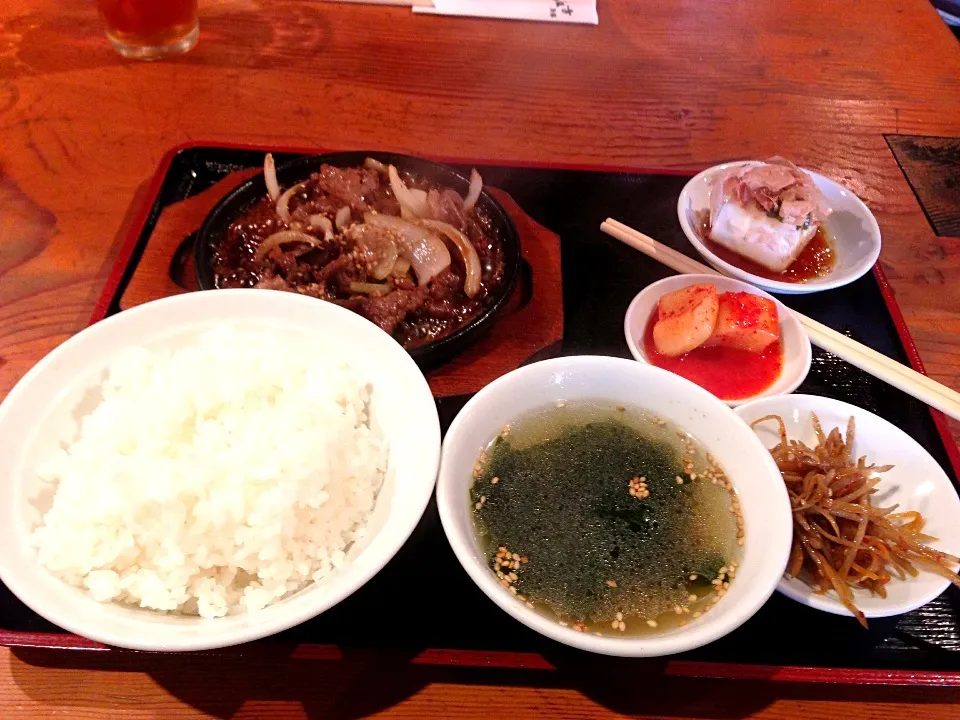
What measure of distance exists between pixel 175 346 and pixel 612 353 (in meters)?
1.44

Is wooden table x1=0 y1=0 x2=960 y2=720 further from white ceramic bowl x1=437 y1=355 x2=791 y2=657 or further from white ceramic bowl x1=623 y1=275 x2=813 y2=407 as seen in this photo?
white ceramic bowl x1=437 y1=355 x2=791 y2=657

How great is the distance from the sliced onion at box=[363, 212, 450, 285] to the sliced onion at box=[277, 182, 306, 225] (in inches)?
13.6

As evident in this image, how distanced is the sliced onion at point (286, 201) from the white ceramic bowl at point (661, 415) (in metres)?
1.22

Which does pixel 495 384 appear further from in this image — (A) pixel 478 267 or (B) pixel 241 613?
(B) pixel 241 613

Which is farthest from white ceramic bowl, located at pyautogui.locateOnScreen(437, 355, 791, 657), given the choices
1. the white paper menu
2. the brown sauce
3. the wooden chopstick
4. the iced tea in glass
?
the iced tea in glass

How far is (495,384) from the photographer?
175 cm

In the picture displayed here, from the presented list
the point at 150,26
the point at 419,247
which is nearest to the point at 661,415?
the point at 419,247

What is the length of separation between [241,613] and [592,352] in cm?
141

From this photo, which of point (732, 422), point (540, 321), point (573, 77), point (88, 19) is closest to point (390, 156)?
point (540, 321)

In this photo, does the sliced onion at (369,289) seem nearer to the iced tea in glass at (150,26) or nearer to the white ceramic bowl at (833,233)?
the white ceramic bowl at (833,233)

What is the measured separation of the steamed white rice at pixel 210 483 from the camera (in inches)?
55.2

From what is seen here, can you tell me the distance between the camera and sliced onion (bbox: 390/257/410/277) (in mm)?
2291

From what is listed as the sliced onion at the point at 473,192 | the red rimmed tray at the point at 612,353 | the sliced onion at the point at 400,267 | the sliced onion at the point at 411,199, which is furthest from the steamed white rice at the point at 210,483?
the sliced onion at the point at 473,192

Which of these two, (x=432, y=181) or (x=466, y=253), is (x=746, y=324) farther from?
(x=432, y=181)
